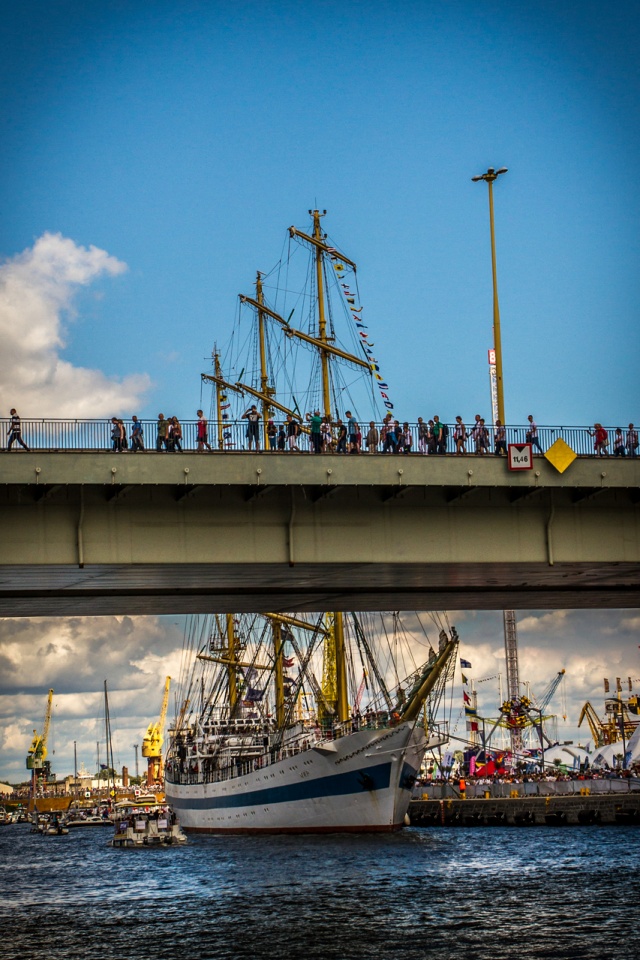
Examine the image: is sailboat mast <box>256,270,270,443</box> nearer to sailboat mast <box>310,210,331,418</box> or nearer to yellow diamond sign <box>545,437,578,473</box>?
sailboat mast <box>310,210,331,418</box>

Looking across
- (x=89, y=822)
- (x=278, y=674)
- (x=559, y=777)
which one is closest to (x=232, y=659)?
(x=278, y=674)

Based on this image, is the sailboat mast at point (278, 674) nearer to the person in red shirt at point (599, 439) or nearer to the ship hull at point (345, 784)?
the ship hull at point (345, 784)

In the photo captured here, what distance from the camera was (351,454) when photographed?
3469cm

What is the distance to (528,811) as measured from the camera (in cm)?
8281

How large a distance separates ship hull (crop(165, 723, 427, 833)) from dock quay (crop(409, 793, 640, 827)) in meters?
12.8

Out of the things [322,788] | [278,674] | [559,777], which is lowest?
[559,777]

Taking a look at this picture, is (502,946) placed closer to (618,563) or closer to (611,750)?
(618,563)

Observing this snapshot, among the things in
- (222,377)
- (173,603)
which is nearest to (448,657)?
(173,603)

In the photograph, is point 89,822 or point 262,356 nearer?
point 262,356

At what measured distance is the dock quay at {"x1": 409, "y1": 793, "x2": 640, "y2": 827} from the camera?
77.6 m

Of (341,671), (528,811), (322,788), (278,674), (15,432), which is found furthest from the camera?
(278,674)

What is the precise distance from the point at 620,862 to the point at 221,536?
27292 mm

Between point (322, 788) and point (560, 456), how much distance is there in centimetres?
4226

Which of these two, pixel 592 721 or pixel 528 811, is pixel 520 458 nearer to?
pixel 528 811
